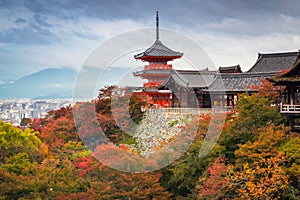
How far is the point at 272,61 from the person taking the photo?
99.7 feet

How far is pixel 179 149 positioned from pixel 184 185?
1913mm

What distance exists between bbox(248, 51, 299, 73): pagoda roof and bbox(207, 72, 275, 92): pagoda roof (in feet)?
9.06

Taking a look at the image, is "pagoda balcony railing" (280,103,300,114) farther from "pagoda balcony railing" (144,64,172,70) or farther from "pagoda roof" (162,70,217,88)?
"pagoda balcony railing" (144,64,172,70)

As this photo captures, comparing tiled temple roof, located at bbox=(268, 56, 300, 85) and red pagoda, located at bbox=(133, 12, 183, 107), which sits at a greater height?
red pagoda, located at bbox=(133, 12, 183, 107)

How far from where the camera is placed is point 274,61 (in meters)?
30.3

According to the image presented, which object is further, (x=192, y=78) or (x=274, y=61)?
(x=192, y=78)

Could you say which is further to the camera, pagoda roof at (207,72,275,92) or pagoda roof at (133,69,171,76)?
pagoda roof at (133,69,171,76)

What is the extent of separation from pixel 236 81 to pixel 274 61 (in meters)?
4.77

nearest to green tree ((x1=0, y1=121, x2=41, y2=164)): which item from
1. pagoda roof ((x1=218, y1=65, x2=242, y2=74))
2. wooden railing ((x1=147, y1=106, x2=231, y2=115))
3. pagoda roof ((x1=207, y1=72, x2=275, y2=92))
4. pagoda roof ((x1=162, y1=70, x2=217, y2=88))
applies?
wooden railing ((x1=147, y1=106, x2=231, y2=115))

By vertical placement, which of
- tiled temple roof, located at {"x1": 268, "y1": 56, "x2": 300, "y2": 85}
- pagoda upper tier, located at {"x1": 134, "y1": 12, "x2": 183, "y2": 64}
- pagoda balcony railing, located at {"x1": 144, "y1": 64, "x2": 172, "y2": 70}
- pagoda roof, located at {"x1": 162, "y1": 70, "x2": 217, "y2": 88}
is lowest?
tiled temple roof, located at {"x1": 268, "y1": 56, "x2": 300, "y2": 85}

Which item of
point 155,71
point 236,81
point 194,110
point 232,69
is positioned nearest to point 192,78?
point 236,81

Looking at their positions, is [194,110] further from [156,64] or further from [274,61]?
[156,64]

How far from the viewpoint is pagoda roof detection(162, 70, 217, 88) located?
95.5 ft

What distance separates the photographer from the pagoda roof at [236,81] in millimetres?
26703
